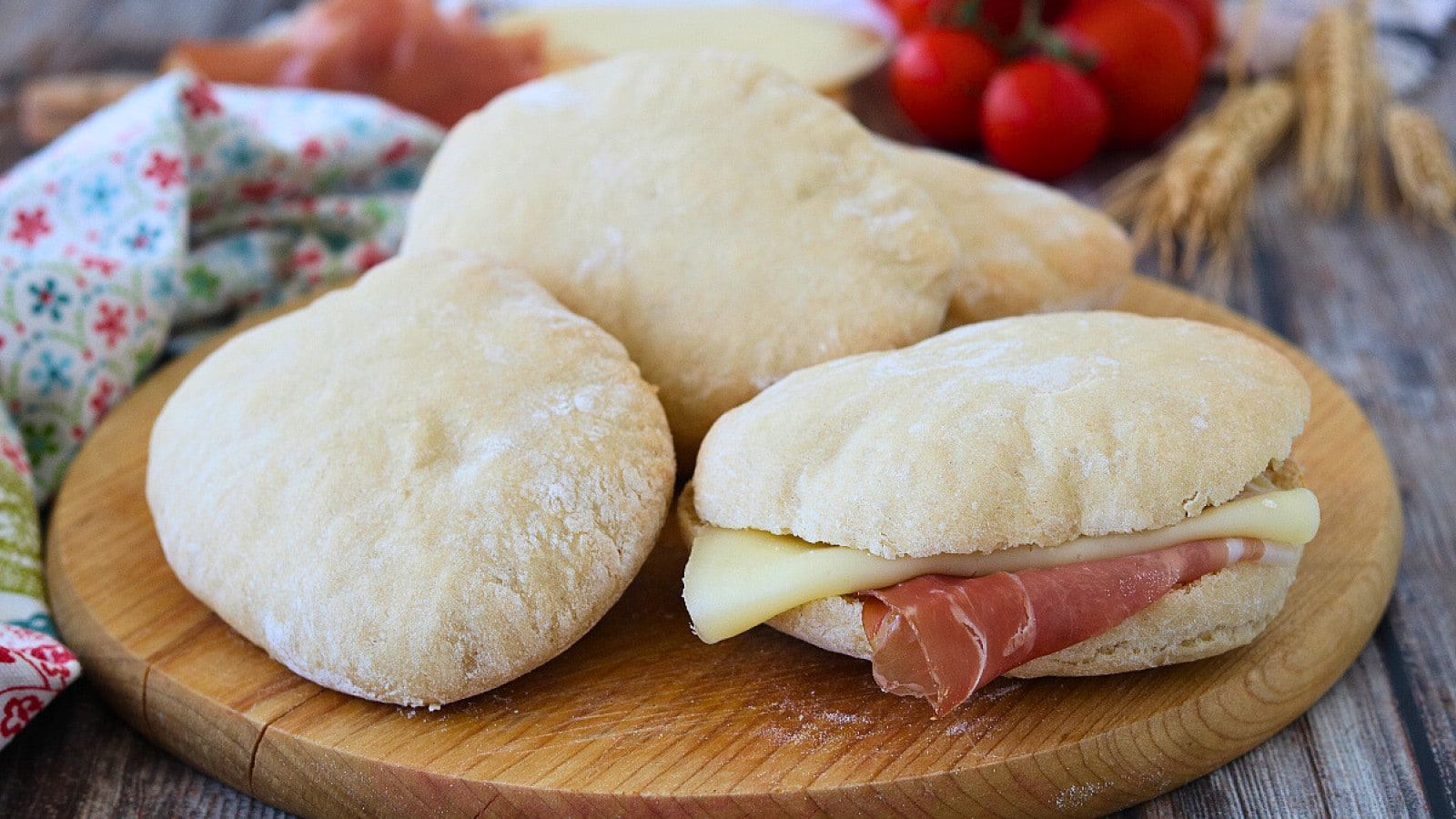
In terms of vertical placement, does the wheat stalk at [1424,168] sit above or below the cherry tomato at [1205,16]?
below

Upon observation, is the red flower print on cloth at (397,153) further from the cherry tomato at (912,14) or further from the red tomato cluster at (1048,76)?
the cherry tomato at (912,14)

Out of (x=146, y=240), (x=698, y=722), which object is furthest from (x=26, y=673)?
(x=146, y=240)

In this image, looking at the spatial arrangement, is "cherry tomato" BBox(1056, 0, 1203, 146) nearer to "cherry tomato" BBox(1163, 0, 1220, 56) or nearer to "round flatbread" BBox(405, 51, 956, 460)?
"cherry tomato" BBox(1163, 0, 1220, 56)

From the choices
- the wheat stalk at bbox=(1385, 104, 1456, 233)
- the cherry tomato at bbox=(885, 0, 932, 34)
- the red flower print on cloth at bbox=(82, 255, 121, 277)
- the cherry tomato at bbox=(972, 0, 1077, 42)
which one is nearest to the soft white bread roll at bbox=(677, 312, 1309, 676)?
the red flower print on cloth at bbox=(82, 255, 121, 277)

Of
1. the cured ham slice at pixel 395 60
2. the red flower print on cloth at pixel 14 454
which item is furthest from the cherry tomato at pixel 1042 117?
the red flower print on cloth at pixel 14 454

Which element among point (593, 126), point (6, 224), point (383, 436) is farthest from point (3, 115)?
point (383, 436)

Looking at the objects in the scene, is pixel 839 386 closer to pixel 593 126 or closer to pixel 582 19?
pixel 593 126
